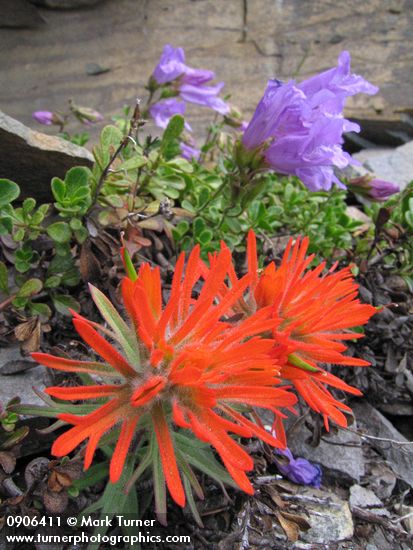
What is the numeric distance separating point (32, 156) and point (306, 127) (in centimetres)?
82

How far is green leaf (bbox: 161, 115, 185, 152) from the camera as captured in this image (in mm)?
1702

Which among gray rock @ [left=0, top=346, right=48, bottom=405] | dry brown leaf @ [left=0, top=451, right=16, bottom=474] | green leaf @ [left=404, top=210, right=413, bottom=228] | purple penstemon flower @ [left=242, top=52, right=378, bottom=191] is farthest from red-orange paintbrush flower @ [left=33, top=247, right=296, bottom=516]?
green leaf @ [left=404, top=210, right=413, bottom=228]

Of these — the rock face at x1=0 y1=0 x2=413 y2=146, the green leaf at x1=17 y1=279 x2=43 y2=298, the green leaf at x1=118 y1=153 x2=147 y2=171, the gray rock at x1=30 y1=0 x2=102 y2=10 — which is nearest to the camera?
the green leaf at x1=17 y1=279 x2=43 y2=298

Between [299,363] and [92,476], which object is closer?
[299,363]

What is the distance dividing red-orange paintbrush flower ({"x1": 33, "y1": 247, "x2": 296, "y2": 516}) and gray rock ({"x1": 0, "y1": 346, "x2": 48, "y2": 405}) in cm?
48

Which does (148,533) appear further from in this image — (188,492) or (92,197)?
(92,197)

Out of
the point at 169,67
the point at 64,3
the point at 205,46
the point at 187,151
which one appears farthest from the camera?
the point at 64,3

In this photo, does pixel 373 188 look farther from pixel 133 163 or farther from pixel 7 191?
pixel 7 191

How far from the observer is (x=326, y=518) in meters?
1.39

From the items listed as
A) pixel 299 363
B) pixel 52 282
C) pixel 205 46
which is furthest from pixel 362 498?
pixel 205 46

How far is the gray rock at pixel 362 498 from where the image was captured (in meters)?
1.50

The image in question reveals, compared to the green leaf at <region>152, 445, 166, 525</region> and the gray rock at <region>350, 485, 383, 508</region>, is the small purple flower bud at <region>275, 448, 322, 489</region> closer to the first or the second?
the gray rock at <region>350, 485, 383, 508</region>

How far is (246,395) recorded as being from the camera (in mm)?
873

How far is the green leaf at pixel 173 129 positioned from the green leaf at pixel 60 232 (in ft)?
1.57
